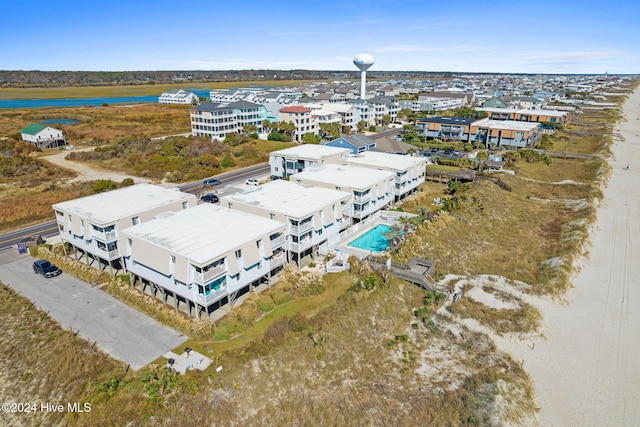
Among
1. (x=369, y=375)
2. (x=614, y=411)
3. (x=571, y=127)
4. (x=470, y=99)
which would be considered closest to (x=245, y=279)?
(x=369, y=375)

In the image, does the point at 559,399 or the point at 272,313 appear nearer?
the point at 559,399

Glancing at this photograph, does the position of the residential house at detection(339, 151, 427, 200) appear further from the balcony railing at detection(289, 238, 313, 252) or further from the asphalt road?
the balcony railing at detection(289, 238, 313, 252)

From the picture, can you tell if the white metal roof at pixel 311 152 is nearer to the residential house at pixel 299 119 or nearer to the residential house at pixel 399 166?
the residential house at pixel 399 166

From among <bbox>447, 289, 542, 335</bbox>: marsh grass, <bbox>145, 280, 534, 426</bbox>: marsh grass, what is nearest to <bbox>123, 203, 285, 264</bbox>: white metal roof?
<bbox>145, 280, 534, 426</bbox>: marsh grass

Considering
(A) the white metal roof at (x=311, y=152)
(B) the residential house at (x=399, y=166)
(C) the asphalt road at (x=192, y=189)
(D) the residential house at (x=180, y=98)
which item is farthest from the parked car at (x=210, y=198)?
(D) the residential house at (x=180, y=98)

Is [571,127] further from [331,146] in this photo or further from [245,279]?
[245,279]

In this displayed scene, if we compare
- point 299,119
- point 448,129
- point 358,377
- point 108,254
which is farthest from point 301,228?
point 448,129
